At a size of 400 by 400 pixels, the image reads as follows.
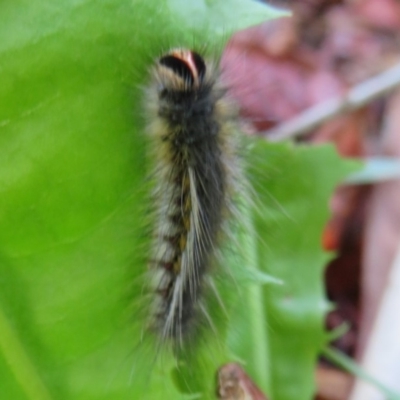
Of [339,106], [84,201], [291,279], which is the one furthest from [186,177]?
[339,106]

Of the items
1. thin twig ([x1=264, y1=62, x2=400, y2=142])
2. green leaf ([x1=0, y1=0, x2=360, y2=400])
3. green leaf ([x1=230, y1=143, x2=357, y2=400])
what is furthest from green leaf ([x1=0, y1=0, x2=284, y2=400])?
thin twig ([x1=264, y1=62, x2=400, y2=142])

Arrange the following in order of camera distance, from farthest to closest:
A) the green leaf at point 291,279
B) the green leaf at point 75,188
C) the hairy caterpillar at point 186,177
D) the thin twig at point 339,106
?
the thin twig at point 339,106, the green leaf at point 291,279, the hairy caterpillar at point 186,177, the green leaf at point 75,188

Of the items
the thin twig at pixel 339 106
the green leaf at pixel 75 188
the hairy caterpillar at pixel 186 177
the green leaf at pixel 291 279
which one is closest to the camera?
the green leaf at pixel 75 188

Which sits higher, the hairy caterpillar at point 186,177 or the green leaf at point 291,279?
the hairy caterpillar at point 186,177

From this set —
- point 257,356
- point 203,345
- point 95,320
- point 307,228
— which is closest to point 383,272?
point 307,228

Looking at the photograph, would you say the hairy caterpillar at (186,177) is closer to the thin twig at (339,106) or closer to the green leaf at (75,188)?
the green leaf at (75,188)

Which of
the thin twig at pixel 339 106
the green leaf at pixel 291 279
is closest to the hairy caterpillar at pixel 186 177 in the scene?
the green leaf at pixel 291 279

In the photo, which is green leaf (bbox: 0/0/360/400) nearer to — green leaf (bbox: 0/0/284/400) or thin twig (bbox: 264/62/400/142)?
green leaf (bbox: 0/0/284/400)

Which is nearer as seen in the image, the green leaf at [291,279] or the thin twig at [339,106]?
the green leaf at [291,279]
